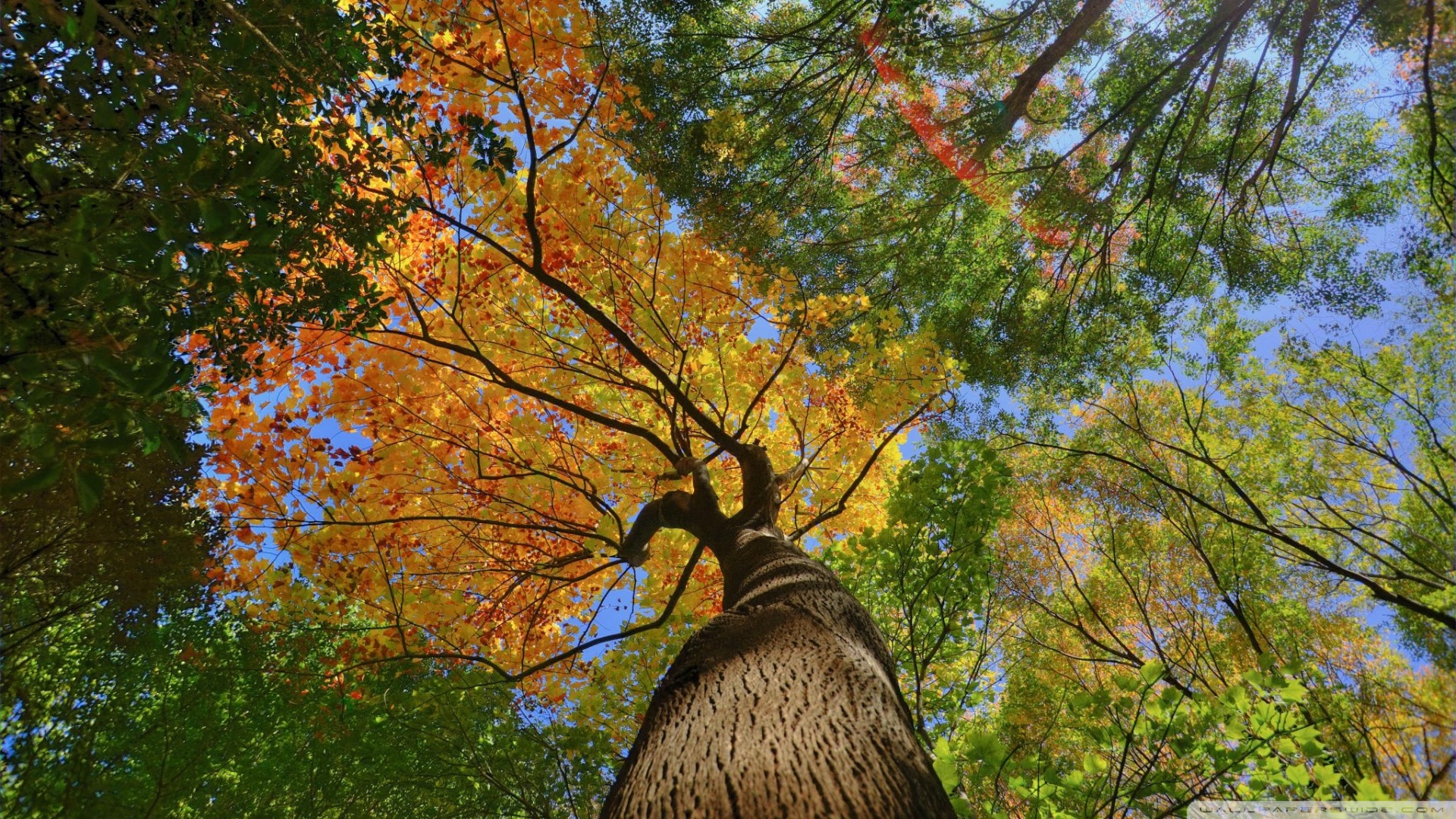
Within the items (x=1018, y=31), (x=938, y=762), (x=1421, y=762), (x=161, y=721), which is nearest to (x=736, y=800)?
(x=938, y=762)

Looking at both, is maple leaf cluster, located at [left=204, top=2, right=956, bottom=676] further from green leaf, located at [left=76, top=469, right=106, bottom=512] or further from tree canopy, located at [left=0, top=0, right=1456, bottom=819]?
green leaf, located at [left=76, top=469, right=106, bottom=512]

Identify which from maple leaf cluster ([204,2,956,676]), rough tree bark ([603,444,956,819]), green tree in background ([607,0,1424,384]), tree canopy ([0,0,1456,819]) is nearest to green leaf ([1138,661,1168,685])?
tree canopy ([0,0,1456,819])

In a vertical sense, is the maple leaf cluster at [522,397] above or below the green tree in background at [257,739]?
above

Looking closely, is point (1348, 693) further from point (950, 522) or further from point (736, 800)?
point (736, 800)

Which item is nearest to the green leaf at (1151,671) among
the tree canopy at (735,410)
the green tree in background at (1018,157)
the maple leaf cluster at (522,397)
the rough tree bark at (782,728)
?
the tree canopy at (735,410)

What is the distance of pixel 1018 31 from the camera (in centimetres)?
702

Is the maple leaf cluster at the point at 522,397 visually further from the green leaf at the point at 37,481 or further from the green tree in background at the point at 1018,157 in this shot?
the green leaf at the point at 37,481

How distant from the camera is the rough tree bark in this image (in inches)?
46.1

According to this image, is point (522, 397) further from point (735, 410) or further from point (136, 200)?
point (136, 200)

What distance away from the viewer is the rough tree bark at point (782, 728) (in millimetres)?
1170

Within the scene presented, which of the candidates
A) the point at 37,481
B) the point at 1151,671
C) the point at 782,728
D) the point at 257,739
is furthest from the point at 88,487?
the point at 257,739

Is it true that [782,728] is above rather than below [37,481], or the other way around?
below

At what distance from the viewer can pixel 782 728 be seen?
4.56 ft

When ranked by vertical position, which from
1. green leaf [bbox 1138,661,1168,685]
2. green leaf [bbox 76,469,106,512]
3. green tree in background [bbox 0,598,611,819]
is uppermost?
green tree in background [bbox 0,598,611,819]
